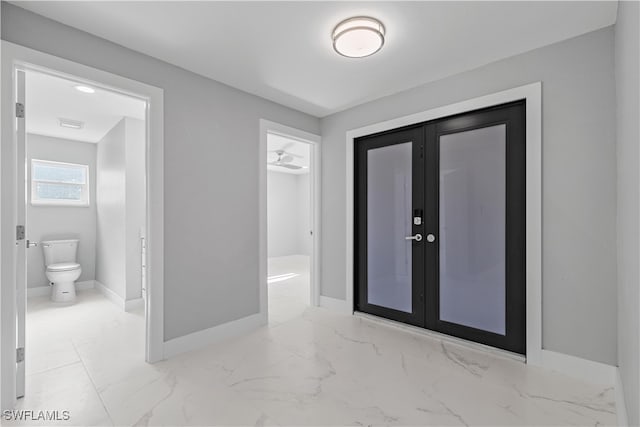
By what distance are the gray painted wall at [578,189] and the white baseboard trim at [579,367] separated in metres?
0.04

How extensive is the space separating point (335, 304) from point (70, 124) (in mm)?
4255

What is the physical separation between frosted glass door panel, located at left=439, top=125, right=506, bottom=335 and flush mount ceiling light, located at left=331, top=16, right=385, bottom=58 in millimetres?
1260

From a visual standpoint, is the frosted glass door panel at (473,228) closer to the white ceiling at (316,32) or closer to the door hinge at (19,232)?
the white ceiling at (316,32)

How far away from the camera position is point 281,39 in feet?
7.49

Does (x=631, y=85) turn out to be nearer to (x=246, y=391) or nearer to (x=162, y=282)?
(x=246, y=391)

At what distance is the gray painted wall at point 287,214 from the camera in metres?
8.53

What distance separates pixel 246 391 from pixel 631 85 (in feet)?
8.83

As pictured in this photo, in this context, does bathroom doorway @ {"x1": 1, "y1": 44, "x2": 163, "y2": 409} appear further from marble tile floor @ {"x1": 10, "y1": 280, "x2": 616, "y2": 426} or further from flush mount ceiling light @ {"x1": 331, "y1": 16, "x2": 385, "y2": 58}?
flush mount ceiling light @ {"x1": 331, "y1": 16, "x2": 385, "y2": 58}

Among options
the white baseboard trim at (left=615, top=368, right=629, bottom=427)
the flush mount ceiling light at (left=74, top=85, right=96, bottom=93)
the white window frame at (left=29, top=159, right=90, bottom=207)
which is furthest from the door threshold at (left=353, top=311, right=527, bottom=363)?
the white window frame at (left=29, top=159, right=90, bottom=207)

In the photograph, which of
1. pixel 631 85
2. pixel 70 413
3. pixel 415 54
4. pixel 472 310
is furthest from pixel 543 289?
pixel 70 413

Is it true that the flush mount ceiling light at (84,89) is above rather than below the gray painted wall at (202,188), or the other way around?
above

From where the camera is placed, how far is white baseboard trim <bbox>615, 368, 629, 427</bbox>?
1633 mm

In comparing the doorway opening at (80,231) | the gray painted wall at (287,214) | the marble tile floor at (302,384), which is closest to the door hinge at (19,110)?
the doorway opening at (80,231)

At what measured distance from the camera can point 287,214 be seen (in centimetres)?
896
